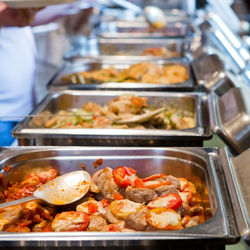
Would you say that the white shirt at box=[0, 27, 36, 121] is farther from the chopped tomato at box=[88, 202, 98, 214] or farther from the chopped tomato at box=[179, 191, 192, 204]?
the chopped tomato at box=[179, 191, 192, 204]

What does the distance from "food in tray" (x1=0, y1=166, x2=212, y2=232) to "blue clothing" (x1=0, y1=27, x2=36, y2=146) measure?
1210 millimetres

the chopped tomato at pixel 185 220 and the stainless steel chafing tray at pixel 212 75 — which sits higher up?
the stainless steel chafing tray at pixel 212 75

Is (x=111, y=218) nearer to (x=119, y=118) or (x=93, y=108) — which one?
(x=119, y=118)

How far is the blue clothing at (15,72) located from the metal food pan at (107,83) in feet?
0.77

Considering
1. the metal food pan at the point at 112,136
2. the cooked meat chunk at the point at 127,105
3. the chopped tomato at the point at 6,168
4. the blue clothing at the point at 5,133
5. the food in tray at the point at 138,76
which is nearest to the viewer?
the chopped tomato at the point at 6,168

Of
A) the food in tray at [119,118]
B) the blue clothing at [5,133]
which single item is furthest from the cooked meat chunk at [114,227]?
the blue clothing at [5,133]

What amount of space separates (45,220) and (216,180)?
0.62m

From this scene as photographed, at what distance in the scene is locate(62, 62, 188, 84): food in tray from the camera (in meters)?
2.66

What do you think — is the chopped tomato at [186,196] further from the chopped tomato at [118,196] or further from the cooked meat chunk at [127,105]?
the cooked meat chunk at [127,105]

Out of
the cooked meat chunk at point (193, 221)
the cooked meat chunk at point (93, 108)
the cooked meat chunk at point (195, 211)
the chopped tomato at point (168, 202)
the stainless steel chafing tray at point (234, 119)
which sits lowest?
the cooked meat chunk at point (93, 108)

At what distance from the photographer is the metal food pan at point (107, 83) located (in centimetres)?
243

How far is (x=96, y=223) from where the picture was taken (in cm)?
120

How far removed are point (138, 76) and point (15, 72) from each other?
90cm

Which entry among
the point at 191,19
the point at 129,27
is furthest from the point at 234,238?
the point at 191,19
